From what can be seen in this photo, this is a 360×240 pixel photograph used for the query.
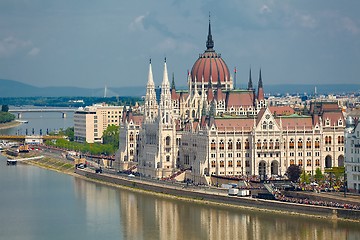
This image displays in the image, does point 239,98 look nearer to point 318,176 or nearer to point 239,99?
point 239,99

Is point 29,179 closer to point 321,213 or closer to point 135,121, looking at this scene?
point 135,121

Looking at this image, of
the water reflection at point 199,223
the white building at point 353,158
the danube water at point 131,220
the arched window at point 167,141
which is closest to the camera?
the water reflection at point 199,223

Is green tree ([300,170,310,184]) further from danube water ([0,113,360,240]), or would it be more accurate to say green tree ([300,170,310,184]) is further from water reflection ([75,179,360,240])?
danube water ([0,113,360,240])

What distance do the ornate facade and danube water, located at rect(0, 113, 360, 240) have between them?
651 cm

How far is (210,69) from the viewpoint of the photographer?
11556 centimetres

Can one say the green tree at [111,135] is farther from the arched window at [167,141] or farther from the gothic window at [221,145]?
the gothic window at [221,145]

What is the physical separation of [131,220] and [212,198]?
9.63m

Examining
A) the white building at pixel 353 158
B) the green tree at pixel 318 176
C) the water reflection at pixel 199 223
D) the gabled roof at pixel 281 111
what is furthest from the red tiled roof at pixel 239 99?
the white building at pixel 353 158

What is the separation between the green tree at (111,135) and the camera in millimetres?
135675

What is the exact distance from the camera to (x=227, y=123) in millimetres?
99125

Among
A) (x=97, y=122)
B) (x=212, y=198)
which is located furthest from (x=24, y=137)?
(x=212, y=198)

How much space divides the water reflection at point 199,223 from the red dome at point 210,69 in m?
23.3

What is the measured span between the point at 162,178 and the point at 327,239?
32.4 metres

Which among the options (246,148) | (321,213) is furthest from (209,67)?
(321,213)
